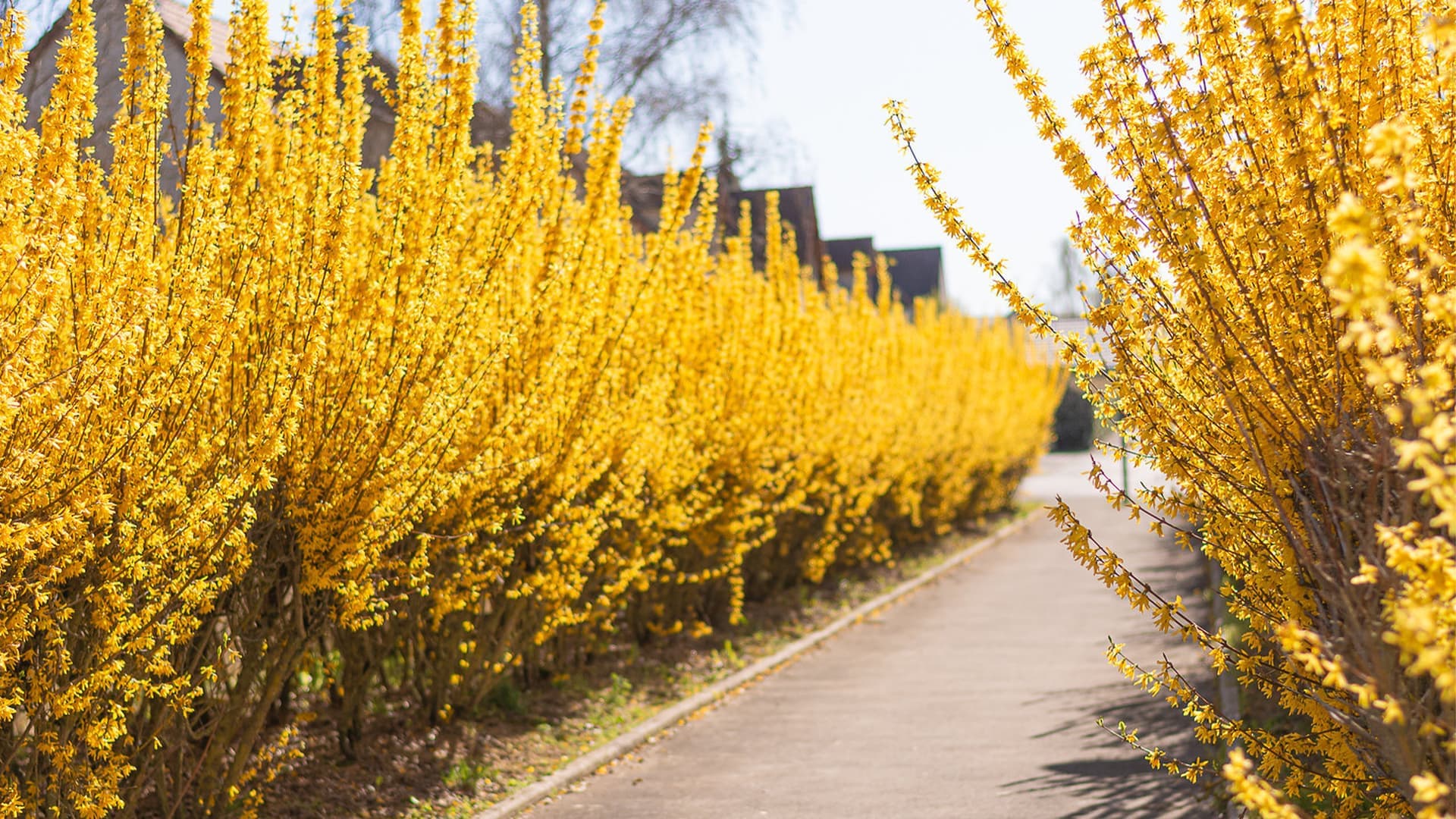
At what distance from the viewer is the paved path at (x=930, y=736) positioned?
7.02 metres

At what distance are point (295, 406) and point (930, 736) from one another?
5.10 metres

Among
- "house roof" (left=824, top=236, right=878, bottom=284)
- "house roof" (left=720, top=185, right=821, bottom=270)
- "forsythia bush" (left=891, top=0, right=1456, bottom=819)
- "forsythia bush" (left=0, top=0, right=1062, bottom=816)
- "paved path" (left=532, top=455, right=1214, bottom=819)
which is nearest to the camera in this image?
"forsythia bush" (left=891, top=0, right=1456, bottom=819)

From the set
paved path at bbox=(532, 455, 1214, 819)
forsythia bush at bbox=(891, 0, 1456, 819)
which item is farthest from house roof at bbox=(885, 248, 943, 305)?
forsythia bush at bbox=(891, 0, 1456, 819)

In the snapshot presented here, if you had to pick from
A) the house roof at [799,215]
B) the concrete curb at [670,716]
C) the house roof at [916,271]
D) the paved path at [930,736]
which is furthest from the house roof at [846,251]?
the paved path at [930,736]

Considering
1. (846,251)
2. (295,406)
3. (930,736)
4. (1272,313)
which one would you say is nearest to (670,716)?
→ (930,736)

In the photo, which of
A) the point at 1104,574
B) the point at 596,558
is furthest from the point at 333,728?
the point at 1104,574

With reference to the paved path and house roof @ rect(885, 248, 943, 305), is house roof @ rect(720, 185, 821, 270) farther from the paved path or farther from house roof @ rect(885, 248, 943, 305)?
the paved path

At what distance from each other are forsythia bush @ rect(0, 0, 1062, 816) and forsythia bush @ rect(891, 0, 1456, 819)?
8.49 feet

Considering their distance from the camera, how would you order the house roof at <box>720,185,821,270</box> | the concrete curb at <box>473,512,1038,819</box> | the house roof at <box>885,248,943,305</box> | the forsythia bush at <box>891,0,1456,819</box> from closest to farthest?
1. the forsythia bush at <box>891,0,1456,819</box>
2. the concrete curb at <box>473,512,1038,819</box>
3. the house roof at <box>720,185,821,270</box>
4. the house roof at <box>885,248,943,305</box>

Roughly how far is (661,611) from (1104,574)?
293 inches

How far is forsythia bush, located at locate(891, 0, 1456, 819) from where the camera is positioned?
350 cm

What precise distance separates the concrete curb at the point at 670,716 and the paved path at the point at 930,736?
5.1 inches

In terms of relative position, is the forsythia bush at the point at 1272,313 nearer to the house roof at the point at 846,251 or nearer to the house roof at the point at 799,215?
the house roof at the point at 799,215

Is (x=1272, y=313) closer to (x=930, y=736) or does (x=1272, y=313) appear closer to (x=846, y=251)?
(x=930, y=736)
